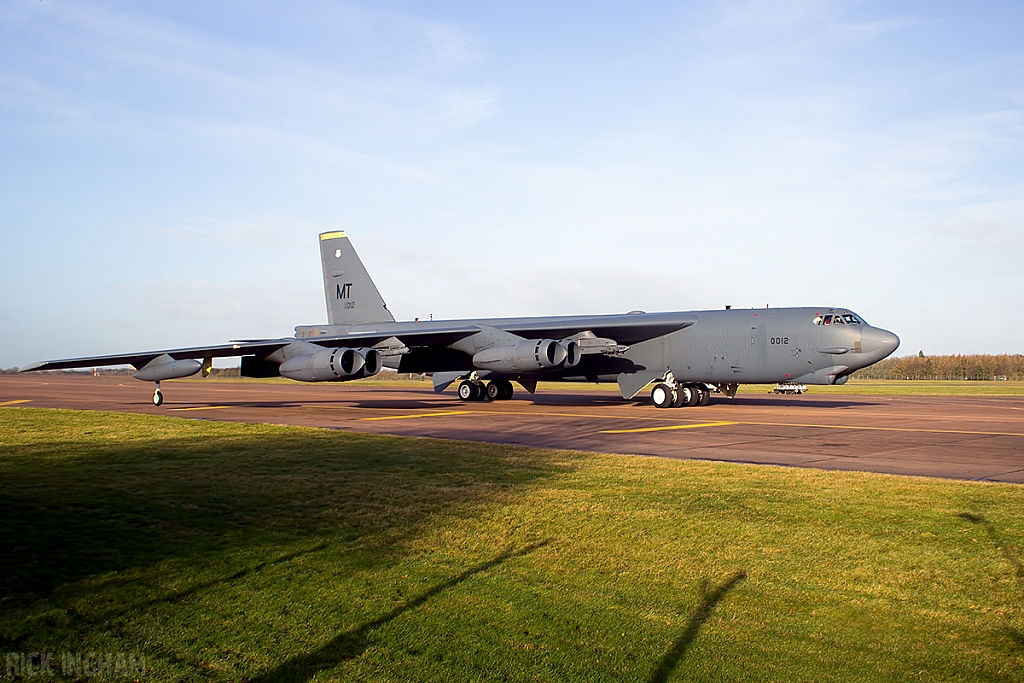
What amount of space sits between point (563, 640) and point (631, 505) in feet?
12.0

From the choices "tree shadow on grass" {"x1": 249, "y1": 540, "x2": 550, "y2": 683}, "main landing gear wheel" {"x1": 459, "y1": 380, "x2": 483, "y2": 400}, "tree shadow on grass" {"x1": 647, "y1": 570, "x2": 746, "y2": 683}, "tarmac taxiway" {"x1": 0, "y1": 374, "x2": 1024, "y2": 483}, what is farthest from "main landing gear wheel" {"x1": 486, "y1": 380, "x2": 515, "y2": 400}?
"tree shadow on grass" {"x1": 249, "y1": 540, "x2": 550, "y2": 683}

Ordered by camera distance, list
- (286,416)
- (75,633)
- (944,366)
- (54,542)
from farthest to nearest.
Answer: (944,366) < (286,416) < (54,542) < (75,633)

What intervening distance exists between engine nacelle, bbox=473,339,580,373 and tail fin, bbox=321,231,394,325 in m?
8.17

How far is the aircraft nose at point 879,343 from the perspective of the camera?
21.6 m

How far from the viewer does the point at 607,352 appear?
25375 mm

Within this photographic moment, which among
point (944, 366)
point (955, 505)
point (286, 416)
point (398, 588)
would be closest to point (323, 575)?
point (398, 588)

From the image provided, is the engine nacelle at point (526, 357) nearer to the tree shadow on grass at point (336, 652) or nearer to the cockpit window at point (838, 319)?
the cockpit window at point (838, 319)

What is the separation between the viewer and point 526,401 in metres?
29.8

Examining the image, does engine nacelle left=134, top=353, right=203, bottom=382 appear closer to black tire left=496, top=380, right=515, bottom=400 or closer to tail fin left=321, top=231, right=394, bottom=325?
tail fin left=321, top=231, right=394, bottom=325

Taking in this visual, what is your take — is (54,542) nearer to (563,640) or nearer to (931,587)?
(563,640)

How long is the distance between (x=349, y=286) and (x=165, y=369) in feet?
29.8

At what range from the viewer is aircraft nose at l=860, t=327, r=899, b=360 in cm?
2161

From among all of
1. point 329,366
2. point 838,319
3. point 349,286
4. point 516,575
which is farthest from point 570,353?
point 516,575

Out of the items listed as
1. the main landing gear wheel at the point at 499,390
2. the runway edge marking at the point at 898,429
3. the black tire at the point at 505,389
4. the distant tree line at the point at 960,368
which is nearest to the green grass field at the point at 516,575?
the runway edge marking at the point at 898,429
